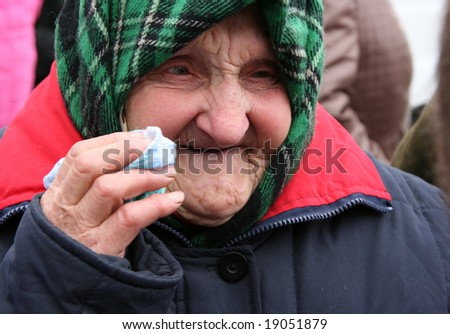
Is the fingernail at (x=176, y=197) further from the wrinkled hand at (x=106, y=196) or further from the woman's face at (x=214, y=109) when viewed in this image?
the woman's face at (x=214, y=109)

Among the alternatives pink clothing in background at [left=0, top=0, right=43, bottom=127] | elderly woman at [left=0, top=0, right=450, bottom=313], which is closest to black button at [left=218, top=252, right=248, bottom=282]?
elderly woman at [left=0, top=0, right=450, bottom=313]

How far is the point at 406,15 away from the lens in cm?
593

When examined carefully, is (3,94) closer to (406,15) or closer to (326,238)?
(326,238)

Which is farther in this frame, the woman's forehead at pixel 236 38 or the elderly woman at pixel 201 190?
the woman's forehead at pixel 236 38

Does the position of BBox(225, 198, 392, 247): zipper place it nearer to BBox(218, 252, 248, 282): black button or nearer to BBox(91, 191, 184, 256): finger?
BBox(218, 252, 248, 282): black button

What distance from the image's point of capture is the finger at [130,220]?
166cm

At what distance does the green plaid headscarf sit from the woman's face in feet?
0.15

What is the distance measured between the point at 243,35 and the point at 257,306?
60 cm

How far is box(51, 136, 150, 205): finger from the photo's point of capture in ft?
5.33

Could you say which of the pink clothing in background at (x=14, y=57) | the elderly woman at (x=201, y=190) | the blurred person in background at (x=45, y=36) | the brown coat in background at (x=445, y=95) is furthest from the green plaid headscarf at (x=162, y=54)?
the blurred person in background at (x=45, y=36)

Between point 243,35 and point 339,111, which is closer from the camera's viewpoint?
point 243,35

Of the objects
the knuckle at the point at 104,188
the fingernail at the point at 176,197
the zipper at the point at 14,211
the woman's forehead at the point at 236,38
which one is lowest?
the zipper at the point at 14,211

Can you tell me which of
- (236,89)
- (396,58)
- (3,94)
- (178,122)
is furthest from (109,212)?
(396,58)
